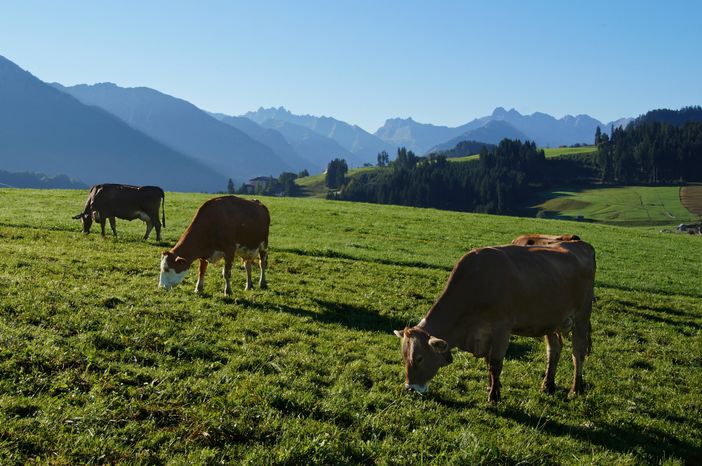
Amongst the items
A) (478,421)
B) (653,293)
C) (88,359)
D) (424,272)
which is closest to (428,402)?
(478,421)

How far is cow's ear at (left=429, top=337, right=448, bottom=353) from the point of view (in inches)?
334

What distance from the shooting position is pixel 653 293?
2430 cm

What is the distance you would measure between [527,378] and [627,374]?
9.68ft

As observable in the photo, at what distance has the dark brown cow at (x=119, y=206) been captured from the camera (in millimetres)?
26875

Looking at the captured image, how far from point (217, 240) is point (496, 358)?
974cm

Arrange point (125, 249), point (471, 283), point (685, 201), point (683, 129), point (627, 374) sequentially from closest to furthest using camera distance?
point (471, 283)
point (627, 374)
point (125, 249)
point (685, 201)
point (683, 129)

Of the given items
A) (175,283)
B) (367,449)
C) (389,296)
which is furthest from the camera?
(389,296)

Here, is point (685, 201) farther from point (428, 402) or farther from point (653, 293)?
point (428, 402)

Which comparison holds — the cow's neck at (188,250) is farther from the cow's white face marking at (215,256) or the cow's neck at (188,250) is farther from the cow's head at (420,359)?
the cow's head at (420,359)

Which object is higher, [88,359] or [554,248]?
[554,248]

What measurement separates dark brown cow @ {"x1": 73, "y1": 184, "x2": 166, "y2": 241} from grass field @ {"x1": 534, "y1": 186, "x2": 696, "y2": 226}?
11993cm

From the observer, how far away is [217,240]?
16.1 m

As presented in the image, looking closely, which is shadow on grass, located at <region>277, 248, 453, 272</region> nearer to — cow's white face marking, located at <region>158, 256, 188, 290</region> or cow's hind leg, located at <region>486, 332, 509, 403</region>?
cow's white face marking, located at <region>158, 256, 188, 290</region>

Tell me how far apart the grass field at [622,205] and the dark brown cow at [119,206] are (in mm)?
119926
